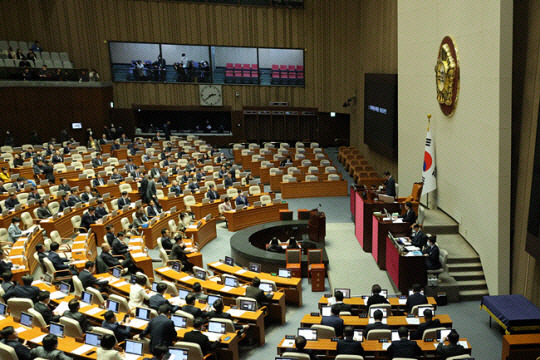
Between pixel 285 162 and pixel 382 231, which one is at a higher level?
pixel 285 162

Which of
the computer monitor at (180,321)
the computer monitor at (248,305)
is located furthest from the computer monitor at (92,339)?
the computer monitor at (248,305)

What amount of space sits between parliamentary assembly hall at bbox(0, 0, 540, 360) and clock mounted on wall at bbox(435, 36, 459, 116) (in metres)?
0.08

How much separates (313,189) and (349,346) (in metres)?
13.4

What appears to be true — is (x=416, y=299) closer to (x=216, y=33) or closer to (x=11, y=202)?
(x=11, y=202)

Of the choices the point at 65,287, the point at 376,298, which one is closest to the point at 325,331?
the point at 376,298

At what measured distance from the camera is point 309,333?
8.32 m

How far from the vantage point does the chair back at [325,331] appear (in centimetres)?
820

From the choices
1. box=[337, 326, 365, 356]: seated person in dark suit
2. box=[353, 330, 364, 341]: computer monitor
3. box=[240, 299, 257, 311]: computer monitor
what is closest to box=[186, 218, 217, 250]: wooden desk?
box=[240, 299, 257, 311]: computer monitor

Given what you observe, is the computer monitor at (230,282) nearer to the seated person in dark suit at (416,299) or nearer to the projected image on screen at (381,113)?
the seated person in dark suit at (416,299)

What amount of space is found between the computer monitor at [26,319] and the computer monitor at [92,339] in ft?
3.88

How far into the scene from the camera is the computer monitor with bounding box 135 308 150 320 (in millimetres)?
8789

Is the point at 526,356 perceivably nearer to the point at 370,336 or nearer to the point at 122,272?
the point at 370,336

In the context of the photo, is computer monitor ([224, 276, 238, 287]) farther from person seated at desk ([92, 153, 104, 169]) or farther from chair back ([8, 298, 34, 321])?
person seated at desk ([92, 153, 104, 169])

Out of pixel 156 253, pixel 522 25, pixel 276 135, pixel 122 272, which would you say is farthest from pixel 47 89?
pixel 522 25
